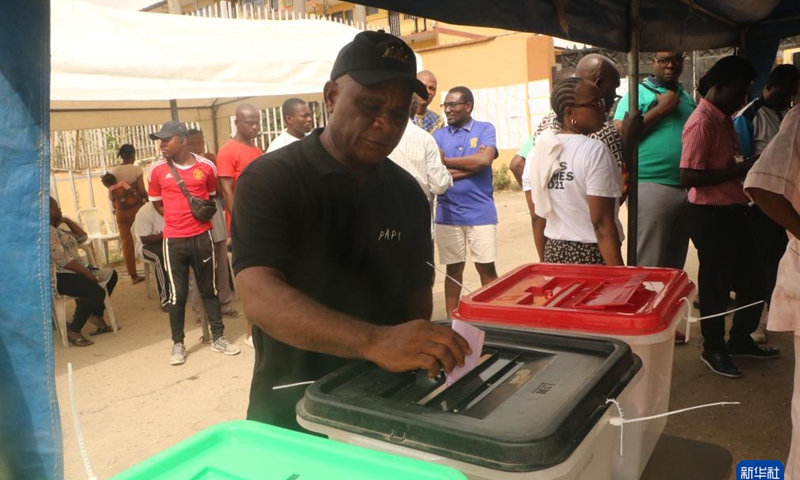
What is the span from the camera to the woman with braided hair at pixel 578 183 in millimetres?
2750

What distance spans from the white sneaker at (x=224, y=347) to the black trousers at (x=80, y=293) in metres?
1.38

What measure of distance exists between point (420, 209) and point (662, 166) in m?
2.73

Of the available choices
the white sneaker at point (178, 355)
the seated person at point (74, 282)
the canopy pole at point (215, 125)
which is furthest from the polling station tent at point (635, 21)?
the canopy pole at point (215, 125)

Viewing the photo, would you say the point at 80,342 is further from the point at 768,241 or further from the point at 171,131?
the point at 768,241

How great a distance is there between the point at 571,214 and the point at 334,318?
74.9 inches

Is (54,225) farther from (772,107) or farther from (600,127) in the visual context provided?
(772,107)

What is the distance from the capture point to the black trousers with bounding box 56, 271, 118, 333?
545cm

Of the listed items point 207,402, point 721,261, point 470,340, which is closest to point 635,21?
point 721,261

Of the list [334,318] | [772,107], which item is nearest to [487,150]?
[772,107]

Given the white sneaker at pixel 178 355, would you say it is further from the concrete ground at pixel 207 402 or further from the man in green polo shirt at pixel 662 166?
the man in green polo shirt at pixel 662 166

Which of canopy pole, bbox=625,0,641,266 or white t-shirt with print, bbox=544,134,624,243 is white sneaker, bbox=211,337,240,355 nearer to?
white t-shirt with print, bbox=544,134,624,243

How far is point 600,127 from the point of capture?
2.93m

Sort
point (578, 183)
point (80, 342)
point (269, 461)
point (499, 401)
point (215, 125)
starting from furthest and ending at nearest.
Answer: point (215, 125) < point (80, 342) < point (578, 183) < point (499, 401) < point (269, 461)

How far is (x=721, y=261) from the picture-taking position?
3631 millimetres
